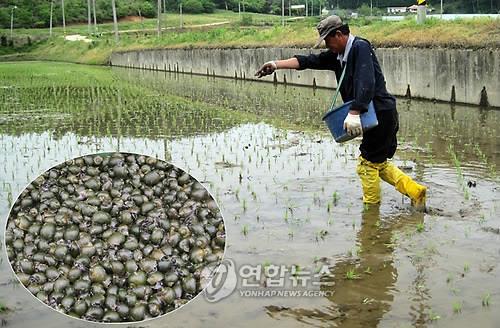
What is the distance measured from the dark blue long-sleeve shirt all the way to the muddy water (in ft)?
3.27

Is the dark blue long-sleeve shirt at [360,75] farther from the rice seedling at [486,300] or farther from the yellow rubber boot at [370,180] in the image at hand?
the rice seedling at [486,300]

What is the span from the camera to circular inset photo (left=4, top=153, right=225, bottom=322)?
122 inches

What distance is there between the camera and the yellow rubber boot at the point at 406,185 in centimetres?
577

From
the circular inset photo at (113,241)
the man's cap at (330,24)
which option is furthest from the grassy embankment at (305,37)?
the circular inset photo at (113,241)

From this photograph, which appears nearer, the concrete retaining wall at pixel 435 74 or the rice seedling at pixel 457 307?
the rice seedling at pixel 457 307

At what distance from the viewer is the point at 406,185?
5.80m

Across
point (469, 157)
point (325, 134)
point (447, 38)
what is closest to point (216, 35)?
point (447, 38)

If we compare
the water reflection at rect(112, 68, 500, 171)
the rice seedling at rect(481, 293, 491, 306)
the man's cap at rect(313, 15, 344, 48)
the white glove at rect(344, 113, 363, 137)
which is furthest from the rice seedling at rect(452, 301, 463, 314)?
the water reflection at rect(112, 68, 500, 171)

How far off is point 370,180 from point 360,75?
3.53 feet

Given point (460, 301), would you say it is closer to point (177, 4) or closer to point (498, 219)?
point (498, 219)

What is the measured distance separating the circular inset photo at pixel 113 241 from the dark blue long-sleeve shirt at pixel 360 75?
90.8 inches

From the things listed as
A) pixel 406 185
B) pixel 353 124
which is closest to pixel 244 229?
pixel 353 124

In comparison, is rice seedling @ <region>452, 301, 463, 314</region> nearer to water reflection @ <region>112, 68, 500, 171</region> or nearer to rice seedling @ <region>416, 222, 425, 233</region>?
rice seedling @ <region>416, 222, 425, 233</region>

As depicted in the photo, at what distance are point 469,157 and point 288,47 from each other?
13.6 m
